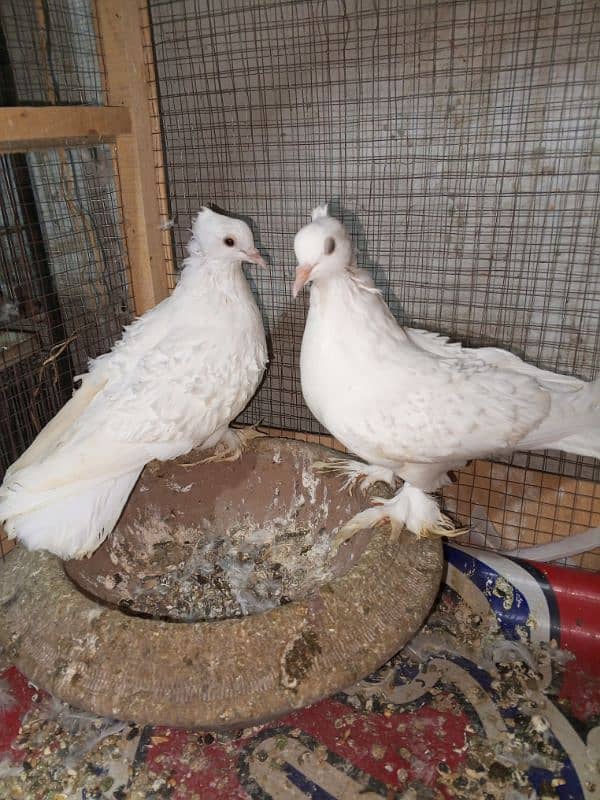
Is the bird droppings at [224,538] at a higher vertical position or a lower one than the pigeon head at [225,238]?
lower

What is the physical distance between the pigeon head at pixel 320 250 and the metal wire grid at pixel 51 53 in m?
1.35

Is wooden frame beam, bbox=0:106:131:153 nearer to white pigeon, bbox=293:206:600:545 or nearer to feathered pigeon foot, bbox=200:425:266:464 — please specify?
white pigeon, bbox=293:206:600:545

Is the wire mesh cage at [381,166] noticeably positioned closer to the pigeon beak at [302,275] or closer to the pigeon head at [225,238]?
the pigeon head at [225,238]

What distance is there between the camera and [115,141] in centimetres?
232

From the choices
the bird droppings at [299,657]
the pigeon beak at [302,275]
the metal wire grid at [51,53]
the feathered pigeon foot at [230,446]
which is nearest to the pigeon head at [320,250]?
the pigeon beak at [302,275]

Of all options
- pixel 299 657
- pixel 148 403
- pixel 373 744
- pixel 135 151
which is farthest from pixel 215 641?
pixel 135 151

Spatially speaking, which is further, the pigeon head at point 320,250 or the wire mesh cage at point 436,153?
the wire mesh cage at point 436,153

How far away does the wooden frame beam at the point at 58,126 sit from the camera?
5.88 ft

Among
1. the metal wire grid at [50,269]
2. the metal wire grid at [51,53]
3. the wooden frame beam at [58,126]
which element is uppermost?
the metal wire grid at [51,53]

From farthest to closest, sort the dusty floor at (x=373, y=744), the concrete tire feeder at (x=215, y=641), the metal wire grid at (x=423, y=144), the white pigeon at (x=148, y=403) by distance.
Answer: the metal wire grid at (x=423, y=144), the white pigeon at (x=148, y=403), the dusty floor at (x=373, y=744), the concrete tire feeder at (x=215, y=641)

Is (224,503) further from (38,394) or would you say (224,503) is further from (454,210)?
(454,210)

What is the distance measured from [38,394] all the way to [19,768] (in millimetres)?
1519

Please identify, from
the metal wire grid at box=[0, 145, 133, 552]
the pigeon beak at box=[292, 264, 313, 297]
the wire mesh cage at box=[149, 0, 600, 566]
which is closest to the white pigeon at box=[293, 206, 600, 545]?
the pigeon beak at box=[292, 264, 313, 297]

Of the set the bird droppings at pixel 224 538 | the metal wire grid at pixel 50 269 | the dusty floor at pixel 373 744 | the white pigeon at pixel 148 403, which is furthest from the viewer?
the metal wire grid at pixel 50 269
